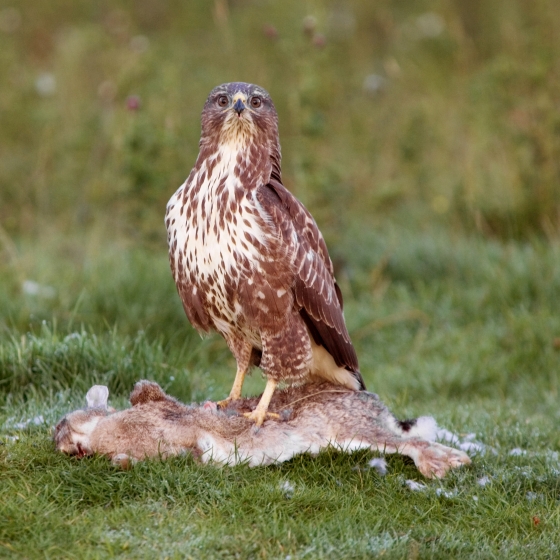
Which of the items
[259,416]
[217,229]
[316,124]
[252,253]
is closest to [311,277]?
[252,253]

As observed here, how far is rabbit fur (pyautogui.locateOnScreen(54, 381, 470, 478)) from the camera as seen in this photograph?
3.82 m

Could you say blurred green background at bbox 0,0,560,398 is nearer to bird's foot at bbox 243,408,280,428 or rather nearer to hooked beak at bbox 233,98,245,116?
bird's foot at bbox 243,408,280,428

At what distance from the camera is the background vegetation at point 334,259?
11.7 feet

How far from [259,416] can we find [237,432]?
6.8 inches

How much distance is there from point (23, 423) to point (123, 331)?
211 centimetres

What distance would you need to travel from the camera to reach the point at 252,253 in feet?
13.3

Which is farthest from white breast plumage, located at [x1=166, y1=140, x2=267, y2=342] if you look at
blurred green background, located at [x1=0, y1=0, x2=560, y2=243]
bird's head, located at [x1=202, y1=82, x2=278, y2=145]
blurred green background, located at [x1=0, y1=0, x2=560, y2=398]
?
blurred green background, located at [x1=0, y1=0, x2=560, y2=243]

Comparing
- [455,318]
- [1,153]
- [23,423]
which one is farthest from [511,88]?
[23,423]

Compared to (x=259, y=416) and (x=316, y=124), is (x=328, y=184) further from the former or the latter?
(x=259, y=416)

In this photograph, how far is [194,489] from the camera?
3.68 m

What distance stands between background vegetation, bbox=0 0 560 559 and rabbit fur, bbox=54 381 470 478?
0.28 feet

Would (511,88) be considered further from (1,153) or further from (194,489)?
(194,489)

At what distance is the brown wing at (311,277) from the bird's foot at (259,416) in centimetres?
44

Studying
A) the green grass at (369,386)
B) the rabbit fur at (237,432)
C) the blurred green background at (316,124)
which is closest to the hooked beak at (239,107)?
the rabbit fur at (237,432)
